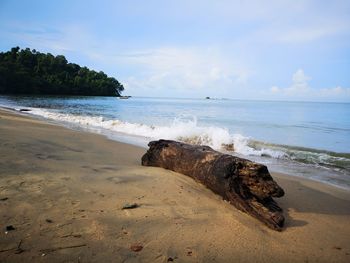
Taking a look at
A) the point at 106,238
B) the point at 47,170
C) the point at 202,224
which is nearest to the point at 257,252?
the point at 202,224

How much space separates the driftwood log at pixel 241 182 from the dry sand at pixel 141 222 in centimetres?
13

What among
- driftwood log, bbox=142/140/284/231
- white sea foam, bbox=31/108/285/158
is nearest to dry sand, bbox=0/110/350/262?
driftwood log, bbox=142/140/284/231

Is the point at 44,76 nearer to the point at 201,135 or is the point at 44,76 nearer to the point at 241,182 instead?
the point at 201,135

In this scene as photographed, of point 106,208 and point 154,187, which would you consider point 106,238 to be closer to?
point 106,208

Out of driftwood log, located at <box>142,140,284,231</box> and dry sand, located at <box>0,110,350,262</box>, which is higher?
driftwood log, located at <box>142,140,284,231</box>

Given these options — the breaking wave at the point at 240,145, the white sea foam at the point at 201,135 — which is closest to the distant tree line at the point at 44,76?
the white sea foam at the point at 201,135

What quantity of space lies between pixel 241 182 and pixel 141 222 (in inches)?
61.5

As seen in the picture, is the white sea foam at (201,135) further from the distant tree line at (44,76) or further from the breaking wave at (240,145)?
the distant tree line at (44,76)

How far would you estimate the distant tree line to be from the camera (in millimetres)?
72000

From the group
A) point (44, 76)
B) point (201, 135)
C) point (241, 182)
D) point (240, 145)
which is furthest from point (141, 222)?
point (44, 76)

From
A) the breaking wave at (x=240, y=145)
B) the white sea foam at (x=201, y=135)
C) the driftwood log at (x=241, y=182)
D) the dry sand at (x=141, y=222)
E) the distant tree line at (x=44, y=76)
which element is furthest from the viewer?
the distant tree line at (x=44, y=76)

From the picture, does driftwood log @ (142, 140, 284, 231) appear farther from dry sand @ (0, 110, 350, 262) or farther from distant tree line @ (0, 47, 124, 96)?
distant tree line @ (0, 47, 124, 96)

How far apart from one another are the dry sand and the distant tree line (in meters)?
74.5

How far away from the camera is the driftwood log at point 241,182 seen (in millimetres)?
3559
